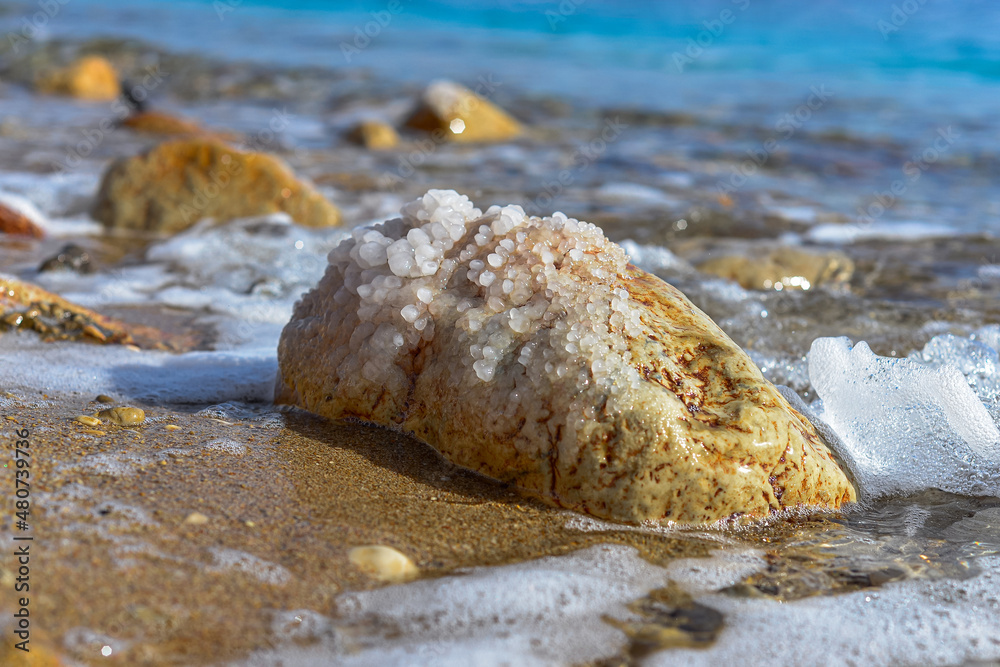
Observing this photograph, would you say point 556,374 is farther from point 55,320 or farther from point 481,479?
point 55,320

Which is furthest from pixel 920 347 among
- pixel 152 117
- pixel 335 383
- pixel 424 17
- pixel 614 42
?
pixel 424 17

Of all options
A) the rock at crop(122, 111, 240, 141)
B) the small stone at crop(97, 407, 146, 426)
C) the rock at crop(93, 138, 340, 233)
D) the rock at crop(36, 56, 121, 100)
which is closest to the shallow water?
the small stone at crop(97, 407, 146, 426)

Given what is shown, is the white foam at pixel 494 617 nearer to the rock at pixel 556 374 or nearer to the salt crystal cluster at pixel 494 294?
the rock at pixel 556 374

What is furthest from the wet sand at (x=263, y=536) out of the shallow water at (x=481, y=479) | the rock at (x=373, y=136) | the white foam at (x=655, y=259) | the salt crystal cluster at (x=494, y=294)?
the rock at (x=373, y=136)

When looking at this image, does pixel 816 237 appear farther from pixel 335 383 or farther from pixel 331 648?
pixel 331 648

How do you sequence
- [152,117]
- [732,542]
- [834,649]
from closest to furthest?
1. [834,649]
2. [732,542]
3. [152,117]

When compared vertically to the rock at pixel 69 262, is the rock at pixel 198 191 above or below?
above

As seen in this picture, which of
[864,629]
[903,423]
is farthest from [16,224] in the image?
[864,629]
